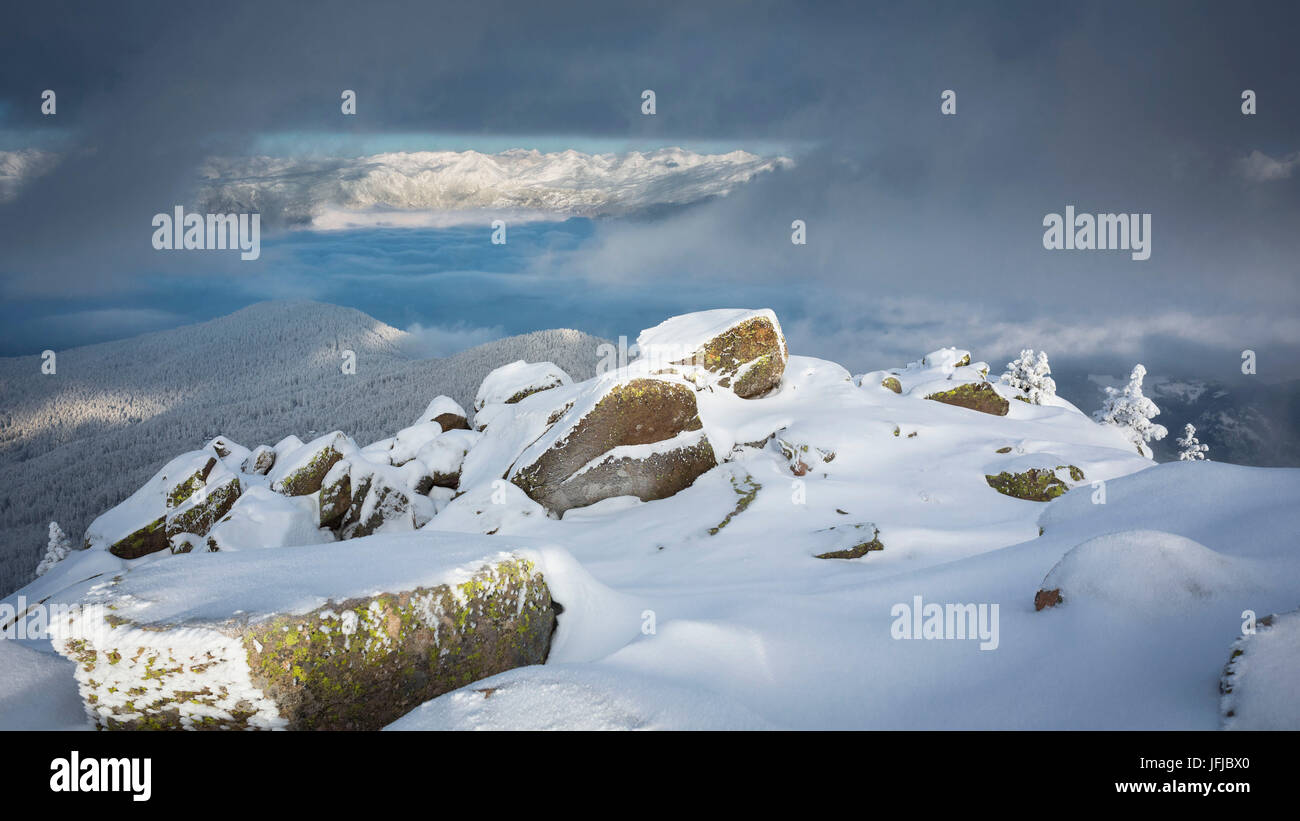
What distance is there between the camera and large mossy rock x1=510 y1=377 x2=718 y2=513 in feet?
51.7

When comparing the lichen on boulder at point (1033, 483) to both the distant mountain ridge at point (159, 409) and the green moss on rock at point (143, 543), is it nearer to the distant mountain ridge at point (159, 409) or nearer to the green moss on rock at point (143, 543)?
the green moss on rock at point (143, 543)

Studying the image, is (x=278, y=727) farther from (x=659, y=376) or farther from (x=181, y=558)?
(x=659, y=376)

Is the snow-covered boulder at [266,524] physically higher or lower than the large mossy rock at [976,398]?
lower

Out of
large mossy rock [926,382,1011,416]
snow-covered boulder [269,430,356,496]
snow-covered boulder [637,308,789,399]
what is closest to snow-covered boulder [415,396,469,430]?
snow-covered boulder [269,430,356,496]

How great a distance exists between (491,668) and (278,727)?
75.9 inches

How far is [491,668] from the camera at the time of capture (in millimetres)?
6246

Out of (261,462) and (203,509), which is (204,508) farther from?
(261,462)

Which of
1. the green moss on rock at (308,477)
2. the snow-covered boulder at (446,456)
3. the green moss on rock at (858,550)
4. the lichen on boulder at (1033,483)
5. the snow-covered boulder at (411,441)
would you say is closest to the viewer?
the green moss on rock at (858,550)

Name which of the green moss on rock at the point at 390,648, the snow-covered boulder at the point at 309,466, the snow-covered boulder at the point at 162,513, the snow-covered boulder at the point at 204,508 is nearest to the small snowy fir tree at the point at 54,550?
the snow-covered boulder at the point at 162,513

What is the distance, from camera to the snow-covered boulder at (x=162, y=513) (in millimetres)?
19828

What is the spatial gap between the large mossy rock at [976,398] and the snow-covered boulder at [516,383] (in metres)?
14.9

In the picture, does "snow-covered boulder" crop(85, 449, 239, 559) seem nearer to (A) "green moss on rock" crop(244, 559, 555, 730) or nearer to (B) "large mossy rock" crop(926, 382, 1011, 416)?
(A) "green moss on rock" crop(244, 559, 555, 730)

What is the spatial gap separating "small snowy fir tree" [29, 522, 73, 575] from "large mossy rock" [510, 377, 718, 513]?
974 inches
